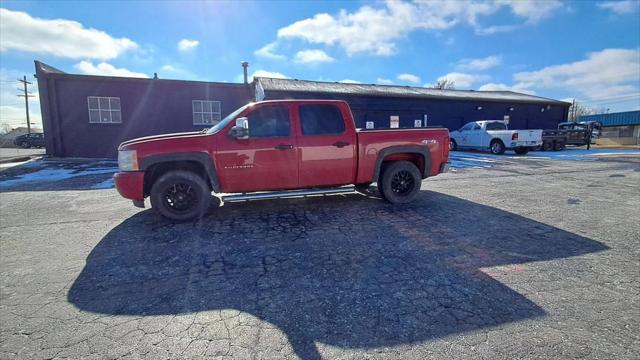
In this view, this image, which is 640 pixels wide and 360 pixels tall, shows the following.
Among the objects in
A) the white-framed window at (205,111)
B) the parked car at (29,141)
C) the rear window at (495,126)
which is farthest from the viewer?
the parked car at (29,141)

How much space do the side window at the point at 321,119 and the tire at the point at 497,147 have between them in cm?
1461

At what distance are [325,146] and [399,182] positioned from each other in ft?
6.01

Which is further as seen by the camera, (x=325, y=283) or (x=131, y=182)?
(x=131, y=182)

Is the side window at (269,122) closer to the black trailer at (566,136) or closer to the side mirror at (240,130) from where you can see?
the side mirror at (240,130)

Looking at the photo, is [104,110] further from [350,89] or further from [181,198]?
[181,198]

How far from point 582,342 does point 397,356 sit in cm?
140

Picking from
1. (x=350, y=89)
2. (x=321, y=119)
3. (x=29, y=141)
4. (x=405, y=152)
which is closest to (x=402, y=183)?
(x=405, y=152)

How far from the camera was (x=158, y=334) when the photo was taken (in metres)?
2.29

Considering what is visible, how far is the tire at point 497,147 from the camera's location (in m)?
16.3

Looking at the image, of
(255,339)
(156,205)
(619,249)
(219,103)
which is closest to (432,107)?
(219,103)

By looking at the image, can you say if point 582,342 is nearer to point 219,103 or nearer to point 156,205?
point 156,205

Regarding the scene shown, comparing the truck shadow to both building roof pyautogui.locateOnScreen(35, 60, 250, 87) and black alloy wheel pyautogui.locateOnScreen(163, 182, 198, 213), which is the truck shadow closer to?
black alloy wheel pyautogui.locateOnScreen(163, 182, 198, 213)

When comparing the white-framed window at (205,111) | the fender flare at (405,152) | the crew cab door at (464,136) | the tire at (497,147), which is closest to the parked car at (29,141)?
the white-framed window at (205,111)

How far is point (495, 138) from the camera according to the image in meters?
16.4
